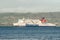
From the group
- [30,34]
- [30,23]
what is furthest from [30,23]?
[30,34]

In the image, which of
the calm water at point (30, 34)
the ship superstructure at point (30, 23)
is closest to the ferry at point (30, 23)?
the ship superstructure at point (30, 23)

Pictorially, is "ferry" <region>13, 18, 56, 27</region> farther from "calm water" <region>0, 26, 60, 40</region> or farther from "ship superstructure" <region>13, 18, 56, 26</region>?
"calm water" <region>0, 26, 60, 40</region>

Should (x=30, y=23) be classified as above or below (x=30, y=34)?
below

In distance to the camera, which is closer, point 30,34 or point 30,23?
point 30,34

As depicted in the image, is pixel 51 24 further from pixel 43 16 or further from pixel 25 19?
pixel 25 19

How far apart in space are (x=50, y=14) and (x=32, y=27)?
1402 millimetres

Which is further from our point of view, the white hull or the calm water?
the white hull

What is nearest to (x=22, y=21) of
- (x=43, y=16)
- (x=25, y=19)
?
(x=25, y=19)

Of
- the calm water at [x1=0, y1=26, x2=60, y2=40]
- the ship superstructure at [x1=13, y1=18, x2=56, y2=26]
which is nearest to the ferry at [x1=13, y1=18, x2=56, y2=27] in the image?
the ship superstructure at [x1=13, y1=18, x2=56, y2=26]

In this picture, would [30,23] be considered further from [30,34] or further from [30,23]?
[30,34]

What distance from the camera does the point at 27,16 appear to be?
1545cm

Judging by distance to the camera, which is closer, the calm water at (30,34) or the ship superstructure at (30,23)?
the calm water at (30,34)

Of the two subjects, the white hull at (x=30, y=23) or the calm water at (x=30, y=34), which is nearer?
the calm water at (x=30, y=34)

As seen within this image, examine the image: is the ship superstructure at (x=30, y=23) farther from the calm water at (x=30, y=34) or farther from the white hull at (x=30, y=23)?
the calm water at (x=30, y=34)
